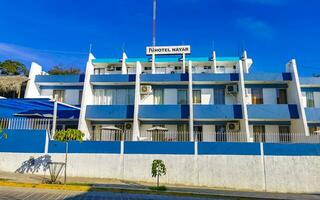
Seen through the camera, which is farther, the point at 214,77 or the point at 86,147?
the point at 214,77

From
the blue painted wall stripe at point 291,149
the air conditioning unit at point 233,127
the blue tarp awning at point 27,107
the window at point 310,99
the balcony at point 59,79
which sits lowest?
the blue painted wall stripe at point 291,149

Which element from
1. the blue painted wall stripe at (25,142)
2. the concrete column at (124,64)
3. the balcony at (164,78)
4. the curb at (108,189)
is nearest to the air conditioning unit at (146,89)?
the balcony at (164,78)

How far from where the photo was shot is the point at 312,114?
74.1 feet

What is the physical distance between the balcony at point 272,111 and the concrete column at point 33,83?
18.7 m

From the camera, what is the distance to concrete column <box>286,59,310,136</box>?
21.8 meters

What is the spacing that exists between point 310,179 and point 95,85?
1826 centimetres

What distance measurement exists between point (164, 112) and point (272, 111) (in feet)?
28.8

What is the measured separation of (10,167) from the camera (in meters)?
16.6

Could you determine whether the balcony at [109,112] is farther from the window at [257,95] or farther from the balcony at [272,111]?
the window at [257,95]

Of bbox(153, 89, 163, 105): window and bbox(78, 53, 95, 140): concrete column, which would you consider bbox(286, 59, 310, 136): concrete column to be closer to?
bbox(153, 89, 163, 105): window

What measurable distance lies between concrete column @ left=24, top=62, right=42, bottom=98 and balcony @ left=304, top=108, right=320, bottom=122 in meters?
23.2

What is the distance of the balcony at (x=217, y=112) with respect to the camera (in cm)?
2292

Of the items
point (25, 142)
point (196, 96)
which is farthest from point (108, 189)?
point (196, 96)

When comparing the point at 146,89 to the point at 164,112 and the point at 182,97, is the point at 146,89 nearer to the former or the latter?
the point at 164,112
